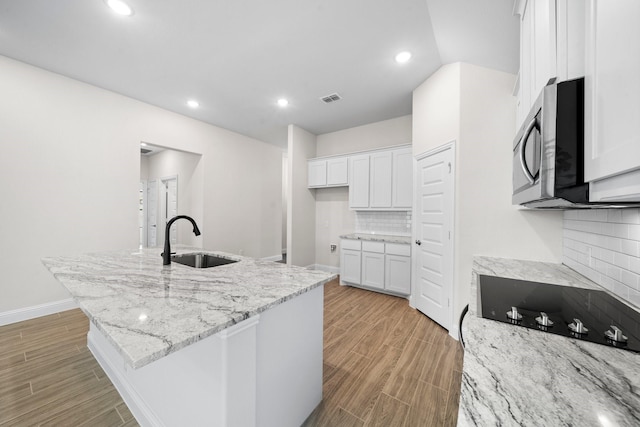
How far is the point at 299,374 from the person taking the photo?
1456 millimetres

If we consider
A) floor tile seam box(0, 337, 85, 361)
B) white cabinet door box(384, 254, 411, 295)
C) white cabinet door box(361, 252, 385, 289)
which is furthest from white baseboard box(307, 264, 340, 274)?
floor tile seam box(0, 337, 85, 361)

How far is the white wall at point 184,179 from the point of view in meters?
4.72

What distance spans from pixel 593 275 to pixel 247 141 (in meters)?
5.51

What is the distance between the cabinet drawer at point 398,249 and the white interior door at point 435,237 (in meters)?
0.40

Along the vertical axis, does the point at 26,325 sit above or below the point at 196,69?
below

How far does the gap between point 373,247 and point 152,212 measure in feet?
19.1

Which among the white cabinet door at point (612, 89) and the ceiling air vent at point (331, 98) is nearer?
the white cabinet door at point (612, 89)

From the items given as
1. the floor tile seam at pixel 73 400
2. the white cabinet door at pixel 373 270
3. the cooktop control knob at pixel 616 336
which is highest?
the cooktop control knob at pixel 616 336

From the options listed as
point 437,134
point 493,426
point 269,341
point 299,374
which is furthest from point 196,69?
point 493,426

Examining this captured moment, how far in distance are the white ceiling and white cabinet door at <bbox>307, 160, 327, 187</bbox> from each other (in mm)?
1379

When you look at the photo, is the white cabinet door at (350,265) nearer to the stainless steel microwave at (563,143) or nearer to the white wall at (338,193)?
the white wall at (338,193)

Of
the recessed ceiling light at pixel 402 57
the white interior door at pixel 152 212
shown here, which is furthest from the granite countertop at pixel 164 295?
the white interior door at pixel 152 212

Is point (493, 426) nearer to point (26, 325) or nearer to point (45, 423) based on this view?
point (45, 423)

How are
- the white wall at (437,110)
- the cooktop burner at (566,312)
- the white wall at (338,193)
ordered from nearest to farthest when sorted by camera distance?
the cooktop burner at (566,312) < the white wall at (437,110) < the white wall at (338,193)
